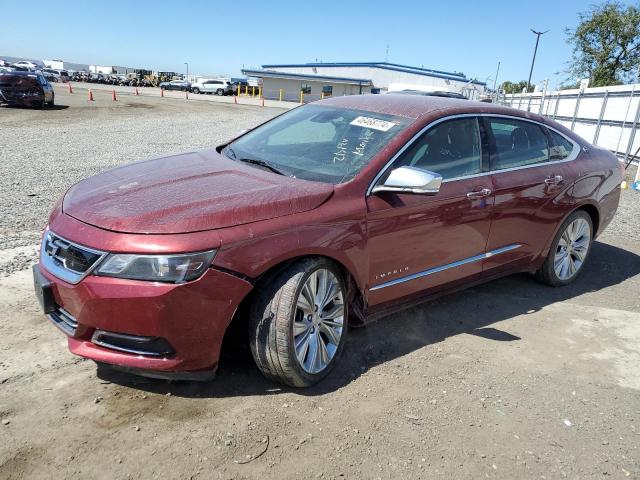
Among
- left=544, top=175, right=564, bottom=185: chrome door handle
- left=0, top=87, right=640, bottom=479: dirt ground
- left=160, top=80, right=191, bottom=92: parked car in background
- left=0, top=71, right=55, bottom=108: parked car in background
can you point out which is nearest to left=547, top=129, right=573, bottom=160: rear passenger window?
left=544, top=175, right=564, bottom=185: chrome door handle

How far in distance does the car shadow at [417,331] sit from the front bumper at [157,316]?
38 centimetres

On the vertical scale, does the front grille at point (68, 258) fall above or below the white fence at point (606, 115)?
below

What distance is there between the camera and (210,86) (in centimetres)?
5866

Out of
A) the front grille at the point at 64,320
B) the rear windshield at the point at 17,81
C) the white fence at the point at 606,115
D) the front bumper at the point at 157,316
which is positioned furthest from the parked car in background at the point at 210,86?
the front bumper at the point at 157,316

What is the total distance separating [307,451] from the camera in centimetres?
266

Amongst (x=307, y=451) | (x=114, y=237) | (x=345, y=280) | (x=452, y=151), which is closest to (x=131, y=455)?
(x=307, y=451)

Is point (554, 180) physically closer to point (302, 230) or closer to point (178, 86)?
point (302, 230)

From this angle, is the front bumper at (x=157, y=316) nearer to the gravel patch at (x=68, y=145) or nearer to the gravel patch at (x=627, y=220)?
the gravel patch at (x=68, y=145)

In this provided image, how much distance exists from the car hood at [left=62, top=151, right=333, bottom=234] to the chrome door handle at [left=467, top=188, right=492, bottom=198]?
121 centimetres

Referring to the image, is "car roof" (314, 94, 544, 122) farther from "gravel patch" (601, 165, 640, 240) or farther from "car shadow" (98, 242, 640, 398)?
"gravel patch" (601, 165, 640, 240)

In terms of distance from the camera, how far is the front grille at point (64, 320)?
277 cm

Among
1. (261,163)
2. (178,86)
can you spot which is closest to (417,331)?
(261,163)

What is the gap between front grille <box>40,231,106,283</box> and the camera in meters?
2.67

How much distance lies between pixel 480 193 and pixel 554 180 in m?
1.07
